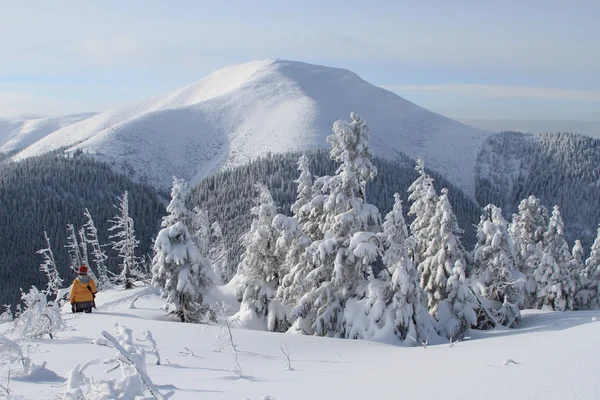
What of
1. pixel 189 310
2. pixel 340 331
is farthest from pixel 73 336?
pixel 189 310

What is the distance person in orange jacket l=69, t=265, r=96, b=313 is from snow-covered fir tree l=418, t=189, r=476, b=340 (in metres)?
16.6

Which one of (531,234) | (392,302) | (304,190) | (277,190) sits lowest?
(277,190)

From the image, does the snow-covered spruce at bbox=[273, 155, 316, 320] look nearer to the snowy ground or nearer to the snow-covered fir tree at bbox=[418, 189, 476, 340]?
the snow-covered fir tree at bbox=[418, 189, 476, 340]

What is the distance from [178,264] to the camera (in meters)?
24.6

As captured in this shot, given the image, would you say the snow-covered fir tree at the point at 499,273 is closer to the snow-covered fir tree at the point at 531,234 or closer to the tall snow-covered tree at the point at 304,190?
the tall snow-covered tree at the point at 304,190

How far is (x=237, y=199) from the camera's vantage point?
13400cm

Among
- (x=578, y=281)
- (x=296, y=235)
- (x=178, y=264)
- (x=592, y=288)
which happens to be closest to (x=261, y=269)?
(x=296, y=235)

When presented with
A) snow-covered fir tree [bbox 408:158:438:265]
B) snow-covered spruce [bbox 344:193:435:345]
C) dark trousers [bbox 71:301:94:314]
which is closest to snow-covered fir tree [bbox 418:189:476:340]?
snow-covered fir tree [bbox 408:158:438:265]

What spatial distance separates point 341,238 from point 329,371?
11455 mm

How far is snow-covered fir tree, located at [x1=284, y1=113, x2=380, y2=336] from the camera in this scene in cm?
1936

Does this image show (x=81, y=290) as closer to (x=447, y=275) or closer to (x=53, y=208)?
(x=447, y=275)

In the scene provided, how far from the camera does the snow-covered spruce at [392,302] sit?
18734 mm

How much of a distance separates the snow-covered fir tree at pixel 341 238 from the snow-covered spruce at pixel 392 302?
28.1 inches

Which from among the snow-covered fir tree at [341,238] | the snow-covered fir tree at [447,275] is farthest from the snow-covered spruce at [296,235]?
the snow-covered fir tree at [447,275]
